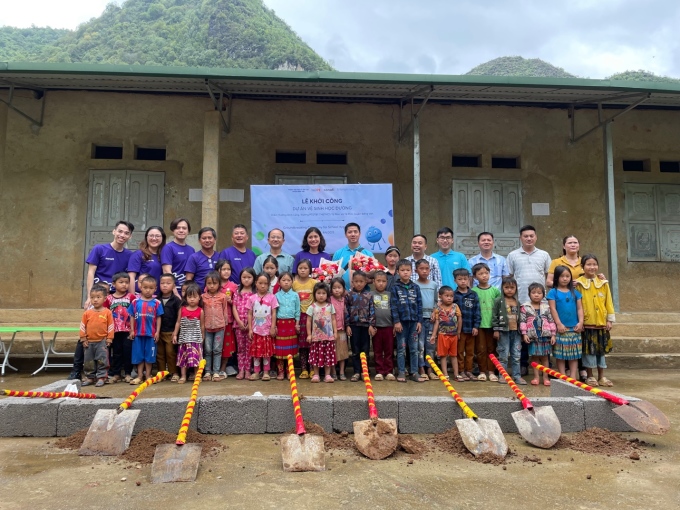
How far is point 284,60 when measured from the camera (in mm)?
44688

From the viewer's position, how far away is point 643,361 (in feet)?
21.9

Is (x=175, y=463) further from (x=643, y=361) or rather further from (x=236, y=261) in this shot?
(x=643, y=361)

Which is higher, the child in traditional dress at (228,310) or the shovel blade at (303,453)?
the child in traditional dress at (228,310)

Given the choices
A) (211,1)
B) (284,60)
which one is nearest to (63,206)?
(284,60)

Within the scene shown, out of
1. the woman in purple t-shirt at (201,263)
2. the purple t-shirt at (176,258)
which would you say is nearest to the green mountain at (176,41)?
the purple t-shirt at (176,258)

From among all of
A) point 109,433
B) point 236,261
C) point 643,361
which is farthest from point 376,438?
point 643,361

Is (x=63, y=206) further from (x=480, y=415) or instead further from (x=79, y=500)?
(x=480, y=415)

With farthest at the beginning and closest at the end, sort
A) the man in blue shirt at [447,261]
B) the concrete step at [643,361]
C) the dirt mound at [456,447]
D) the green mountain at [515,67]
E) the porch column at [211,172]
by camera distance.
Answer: the green mountain at [515,67], the porch column at [211,172], the concrete step at [643,361], the man in blue shirt at [447,261], the dirt mound at [456,447]

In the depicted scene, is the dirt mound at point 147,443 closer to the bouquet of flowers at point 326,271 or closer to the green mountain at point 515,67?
the bouquet of flowers at point 326,271

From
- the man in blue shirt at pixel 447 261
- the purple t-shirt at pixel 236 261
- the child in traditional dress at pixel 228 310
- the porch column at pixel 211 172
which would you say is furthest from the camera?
the porch column at pixel 211 172

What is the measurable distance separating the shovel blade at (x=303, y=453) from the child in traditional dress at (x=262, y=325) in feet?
6.73

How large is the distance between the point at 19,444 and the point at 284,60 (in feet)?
148

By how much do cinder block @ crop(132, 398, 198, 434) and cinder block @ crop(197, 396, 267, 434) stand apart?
0.34 feet

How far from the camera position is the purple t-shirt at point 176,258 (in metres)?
5.66
